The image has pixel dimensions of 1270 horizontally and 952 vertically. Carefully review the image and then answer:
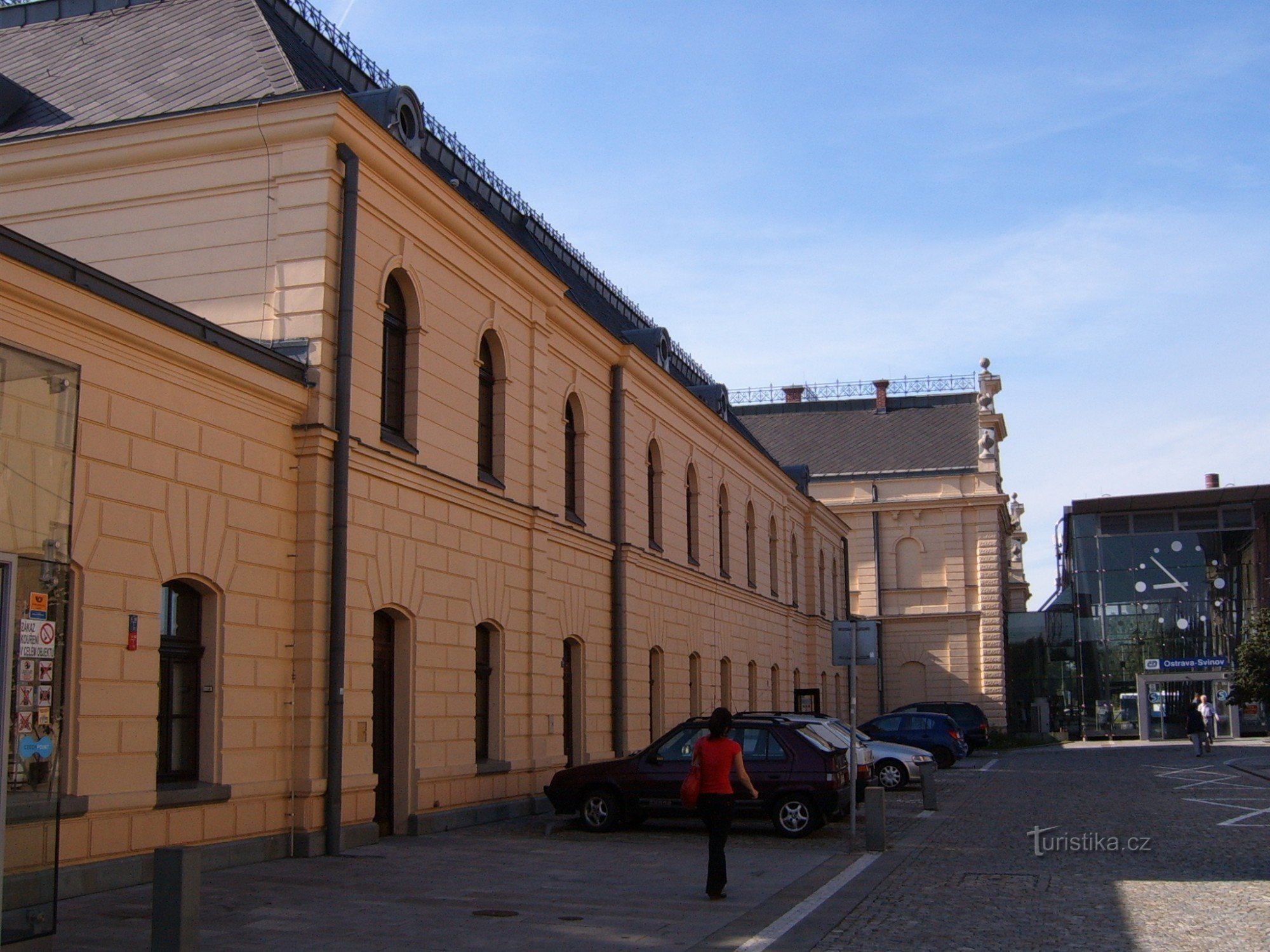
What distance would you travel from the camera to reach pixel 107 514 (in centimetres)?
1180

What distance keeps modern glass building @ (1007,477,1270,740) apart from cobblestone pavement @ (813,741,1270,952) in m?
27.9

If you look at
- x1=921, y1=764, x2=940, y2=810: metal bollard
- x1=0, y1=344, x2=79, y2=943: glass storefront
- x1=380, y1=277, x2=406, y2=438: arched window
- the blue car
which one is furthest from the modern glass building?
x1=0, y1=344, x2=79, y2=943: glass storefront

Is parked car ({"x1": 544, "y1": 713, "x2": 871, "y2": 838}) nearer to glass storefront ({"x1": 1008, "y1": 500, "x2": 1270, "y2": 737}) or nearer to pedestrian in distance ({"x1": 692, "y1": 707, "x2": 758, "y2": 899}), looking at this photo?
pedestrian in distance ({"x1": 692, "y1": 707, "x2": 758, "y2": 899})

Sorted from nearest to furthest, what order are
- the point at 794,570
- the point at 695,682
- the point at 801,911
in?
the point at 801,911
the point at 695,682
the point at 794,570

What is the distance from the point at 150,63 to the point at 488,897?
11.8 m

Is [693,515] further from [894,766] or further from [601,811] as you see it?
[601,811]

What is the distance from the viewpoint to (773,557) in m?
39.3

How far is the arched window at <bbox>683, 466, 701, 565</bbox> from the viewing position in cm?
3048

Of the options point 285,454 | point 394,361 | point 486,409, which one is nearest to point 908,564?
point 486,409

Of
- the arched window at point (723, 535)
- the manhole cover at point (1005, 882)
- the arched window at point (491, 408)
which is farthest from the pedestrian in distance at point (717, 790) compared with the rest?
the arched window at point (723, 535)

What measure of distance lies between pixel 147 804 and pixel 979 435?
49.7 meters

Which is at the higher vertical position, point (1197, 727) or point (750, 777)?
point (750, 777)

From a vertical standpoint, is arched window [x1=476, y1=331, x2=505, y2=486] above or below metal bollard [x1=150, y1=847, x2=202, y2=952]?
above

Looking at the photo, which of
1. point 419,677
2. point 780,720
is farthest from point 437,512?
point 780,720
